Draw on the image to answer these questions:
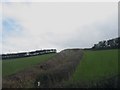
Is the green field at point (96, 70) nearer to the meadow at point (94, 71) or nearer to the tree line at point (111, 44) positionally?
the meadow at point (94, 71)

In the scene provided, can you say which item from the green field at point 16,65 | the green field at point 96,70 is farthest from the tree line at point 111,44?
the green field at point 96,70

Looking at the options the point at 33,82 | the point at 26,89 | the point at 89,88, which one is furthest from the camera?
the point at 33,82

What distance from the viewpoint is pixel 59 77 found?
1067 inches

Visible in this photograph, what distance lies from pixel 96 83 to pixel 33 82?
6.39 meters

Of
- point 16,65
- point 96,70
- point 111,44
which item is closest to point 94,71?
point 96,70

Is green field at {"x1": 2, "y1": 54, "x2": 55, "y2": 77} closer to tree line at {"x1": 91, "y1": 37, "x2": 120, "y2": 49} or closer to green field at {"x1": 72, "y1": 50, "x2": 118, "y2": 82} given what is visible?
green field at {"x1": 72, "y1": 50, "x2": 118, "y2": 82}

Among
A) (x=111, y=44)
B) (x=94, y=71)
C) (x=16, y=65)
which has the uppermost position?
(x=111, y=44)

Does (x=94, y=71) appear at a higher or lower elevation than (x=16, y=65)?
higher

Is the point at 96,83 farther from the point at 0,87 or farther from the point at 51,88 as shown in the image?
the point at 0,87

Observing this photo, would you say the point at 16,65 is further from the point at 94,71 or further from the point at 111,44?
the point at 111,44

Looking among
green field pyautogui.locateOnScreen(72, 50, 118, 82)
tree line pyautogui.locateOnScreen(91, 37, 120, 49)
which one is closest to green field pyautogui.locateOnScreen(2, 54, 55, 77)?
green field pyautogui.locateOnScreen(72, 50, 118, 82)

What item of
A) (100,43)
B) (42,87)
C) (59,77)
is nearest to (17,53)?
(100,43)

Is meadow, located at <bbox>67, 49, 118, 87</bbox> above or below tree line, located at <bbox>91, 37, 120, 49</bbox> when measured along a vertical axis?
below

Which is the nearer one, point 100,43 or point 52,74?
point 52,74
